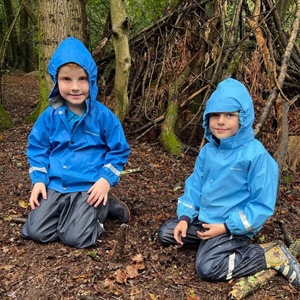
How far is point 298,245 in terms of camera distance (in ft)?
8.61

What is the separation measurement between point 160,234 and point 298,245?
893mm

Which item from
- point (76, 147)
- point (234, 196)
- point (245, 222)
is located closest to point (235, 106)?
point (234, 196)

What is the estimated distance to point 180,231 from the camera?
2561 millimetres

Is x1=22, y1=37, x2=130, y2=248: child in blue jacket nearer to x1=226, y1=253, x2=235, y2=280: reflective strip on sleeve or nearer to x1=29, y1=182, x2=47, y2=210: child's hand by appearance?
x1=29, y1=182, x2=47, y2=210: child's hand

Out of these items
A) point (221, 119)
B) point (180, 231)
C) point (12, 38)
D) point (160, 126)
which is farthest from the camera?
point (12, 38)

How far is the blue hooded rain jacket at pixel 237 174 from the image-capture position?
92.1 inches

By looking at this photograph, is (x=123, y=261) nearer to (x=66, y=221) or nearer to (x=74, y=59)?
(x=66, y=221)

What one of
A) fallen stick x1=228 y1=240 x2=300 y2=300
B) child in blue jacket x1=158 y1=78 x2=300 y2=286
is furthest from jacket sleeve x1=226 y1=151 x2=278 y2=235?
fallen stick x1=228 y1=240 x2=300 y2=300

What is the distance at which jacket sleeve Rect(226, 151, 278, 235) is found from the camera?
2.32 metres

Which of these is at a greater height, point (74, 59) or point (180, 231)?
Result: point (74, 59)

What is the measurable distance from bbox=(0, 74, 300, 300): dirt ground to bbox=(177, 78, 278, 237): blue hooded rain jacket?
36 centimetres

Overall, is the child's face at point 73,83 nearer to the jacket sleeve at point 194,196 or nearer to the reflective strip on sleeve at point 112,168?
the reflective strip on sleeve at point 112,168

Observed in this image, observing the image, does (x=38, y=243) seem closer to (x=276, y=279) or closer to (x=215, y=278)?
(x=215, y=278)

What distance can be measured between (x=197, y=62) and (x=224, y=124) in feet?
8.64
